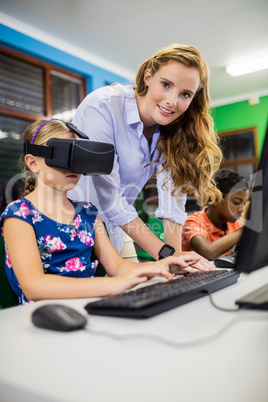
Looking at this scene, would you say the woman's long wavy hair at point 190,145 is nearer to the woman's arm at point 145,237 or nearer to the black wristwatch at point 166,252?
the woman's arm at point 145,237

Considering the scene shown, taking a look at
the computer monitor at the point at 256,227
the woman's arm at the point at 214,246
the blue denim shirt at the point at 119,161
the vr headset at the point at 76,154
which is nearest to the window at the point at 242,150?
the woman's arm at the point at 214,246

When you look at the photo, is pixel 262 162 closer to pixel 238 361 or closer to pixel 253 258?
pixel 253 258

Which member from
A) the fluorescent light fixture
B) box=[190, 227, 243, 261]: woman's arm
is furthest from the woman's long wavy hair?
the fluorescent light fixture

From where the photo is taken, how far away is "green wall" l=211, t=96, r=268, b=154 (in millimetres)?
6492

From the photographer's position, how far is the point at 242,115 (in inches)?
266

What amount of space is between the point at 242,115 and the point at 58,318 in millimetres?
6802

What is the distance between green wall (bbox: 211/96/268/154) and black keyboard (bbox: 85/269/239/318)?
20.0 feet

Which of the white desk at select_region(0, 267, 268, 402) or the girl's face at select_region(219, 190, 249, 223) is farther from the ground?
the girl's face at select_region(219, 190, 249, 223)

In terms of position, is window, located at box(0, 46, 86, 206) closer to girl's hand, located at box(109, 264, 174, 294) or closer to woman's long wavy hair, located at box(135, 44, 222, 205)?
woman's long wavy hair, located at box(135, 44, 222, 205)

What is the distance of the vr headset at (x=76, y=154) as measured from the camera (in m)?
1.00

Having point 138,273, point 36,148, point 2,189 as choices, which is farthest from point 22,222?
point 2,189

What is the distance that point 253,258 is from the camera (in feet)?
1.85

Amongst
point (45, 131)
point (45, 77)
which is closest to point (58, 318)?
point (45, 131)

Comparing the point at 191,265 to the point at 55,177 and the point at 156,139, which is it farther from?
the point at 156,139
